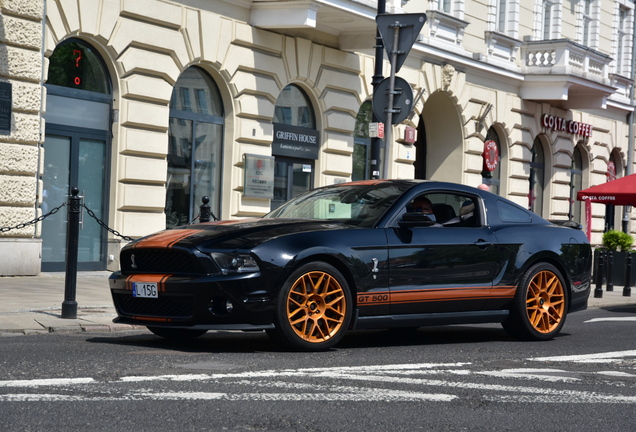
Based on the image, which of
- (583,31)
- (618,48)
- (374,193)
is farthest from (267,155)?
(618,48)

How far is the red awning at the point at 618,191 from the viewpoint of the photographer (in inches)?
724

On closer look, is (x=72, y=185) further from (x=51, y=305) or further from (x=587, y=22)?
(x=587, y=22)

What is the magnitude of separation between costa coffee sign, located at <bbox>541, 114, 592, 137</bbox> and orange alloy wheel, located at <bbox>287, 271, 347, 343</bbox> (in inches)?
899

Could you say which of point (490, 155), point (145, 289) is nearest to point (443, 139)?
point (490, 155)

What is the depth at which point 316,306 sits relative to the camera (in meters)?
8.23

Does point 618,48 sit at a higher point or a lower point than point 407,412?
higher

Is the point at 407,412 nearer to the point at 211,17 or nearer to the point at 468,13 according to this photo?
the point at 211,17

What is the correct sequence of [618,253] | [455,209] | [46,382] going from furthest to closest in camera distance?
[618,253]
[455,209]
[46,382]

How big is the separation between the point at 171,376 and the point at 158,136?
1186 centimetres

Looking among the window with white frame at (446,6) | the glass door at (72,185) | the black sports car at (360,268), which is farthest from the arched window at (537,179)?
the black sports car at (360,268)

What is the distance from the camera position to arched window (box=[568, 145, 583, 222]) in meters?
33.2

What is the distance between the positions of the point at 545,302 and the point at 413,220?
6.71ft

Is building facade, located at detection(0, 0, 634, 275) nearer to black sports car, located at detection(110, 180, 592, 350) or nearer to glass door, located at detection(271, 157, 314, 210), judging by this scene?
glass door, located at detection(271, 157, 314, 210)

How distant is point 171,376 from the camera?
6.51 meters
